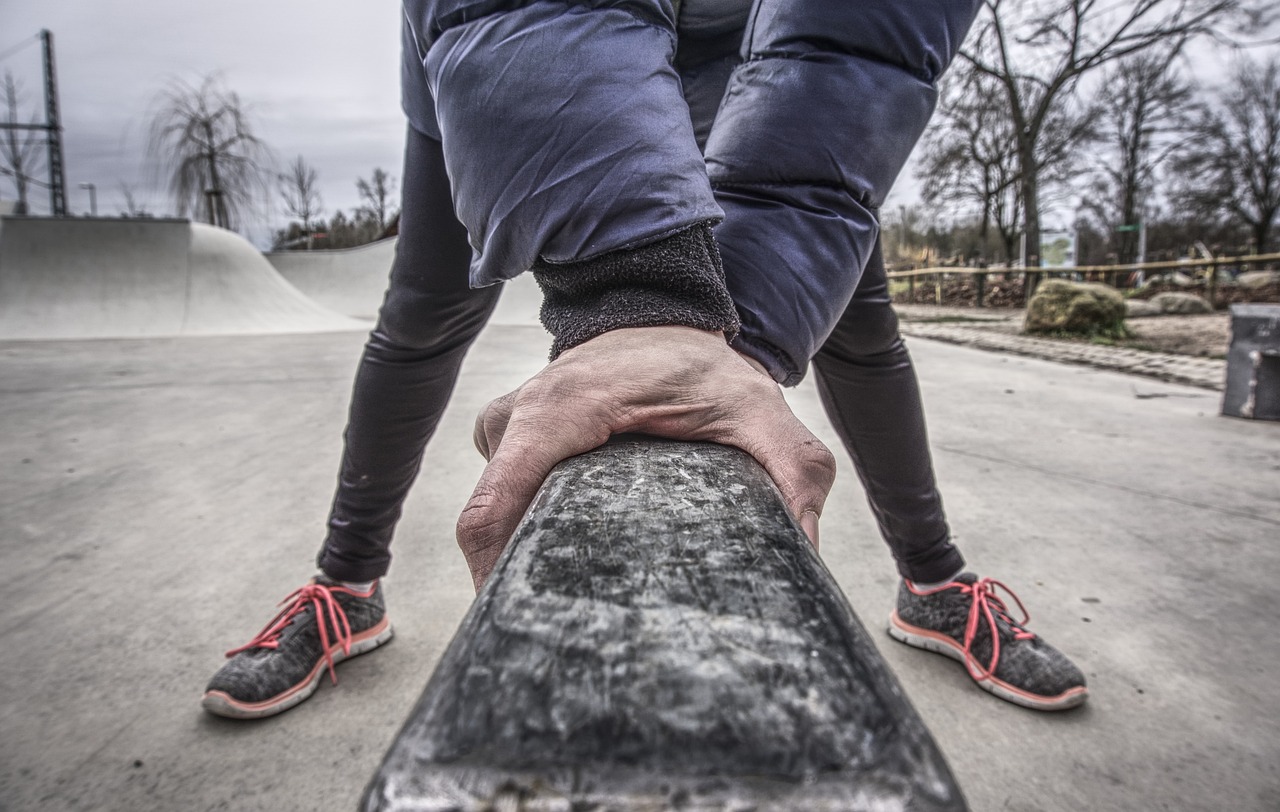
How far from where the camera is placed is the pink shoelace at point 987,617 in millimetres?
1458

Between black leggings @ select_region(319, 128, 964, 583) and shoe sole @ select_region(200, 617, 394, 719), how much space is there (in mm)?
125

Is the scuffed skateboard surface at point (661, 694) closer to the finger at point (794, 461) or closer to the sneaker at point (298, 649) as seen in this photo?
the finger at point (794, 461)

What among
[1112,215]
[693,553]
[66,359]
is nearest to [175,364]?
[66,359]

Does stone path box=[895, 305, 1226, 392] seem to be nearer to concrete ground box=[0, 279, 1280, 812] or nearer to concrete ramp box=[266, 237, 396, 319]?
concrete ground box=[0, 279, 1280, 812]

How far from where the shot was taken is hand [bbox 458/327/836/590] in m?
0.48

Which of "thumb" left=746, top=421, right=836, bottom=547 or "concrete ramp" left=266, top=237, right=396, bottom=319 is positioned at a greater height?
"concrete ramp" left=266, top=237, right=396, bottom=319

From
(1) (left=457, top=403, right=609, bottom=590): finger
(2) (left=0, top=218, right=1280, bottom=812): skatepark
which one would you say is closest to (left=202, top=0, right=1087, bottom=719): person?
(1) (left=457, top=403, right=609, bottom=590): finger

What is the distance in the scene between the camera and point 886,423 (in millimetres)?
1537

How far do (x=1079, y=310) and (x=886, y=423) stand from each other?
850 cm

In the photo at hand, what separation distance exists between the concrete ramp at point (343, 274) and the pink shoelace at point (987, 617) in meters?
13.0

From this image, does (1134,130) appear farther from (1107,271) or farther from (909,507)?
(909,507)

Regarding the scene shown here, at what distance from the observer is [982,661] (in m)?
1.48

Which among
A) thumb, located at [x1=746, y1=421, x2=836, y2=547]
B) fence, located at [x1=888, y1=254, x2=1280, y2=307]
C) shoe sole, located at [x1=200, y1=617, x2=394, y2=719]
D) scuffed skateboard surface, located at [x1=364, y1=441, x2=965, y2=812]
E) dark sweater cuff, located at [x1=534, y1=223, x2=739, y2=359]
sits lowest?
shoe sole, located at [x1=200, y1=617, x2=394, y2=719]

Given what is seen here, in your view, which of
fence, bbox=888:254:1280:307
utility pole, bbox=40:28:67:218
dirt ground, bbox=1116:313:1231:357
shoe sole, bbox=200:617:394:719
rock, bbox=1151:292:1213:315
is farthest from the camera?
utility pole, bbox=40:28:67:218
